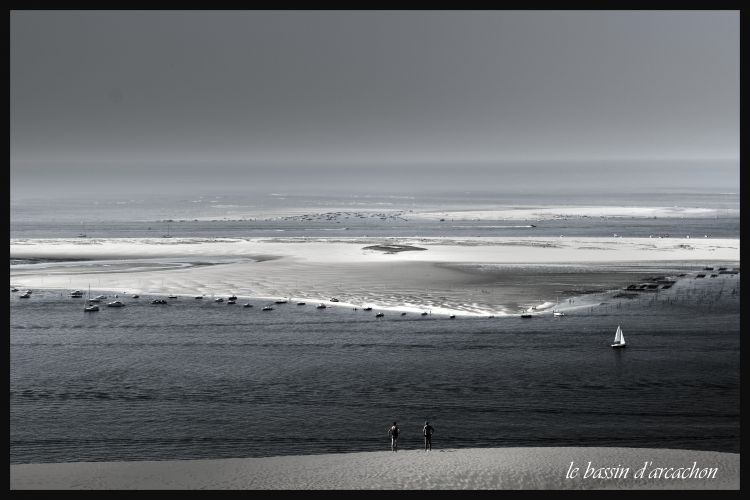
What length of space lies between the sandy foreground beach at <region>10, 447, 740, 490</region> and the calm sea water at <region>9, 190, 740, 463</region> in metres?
1.57

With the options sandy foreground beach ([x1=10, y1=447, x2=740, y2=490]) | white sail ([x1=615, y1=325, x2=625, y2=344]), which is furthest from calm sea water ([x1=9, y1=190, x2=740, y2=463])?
sandy foreground beach ([x1=10, y1=447, x2=740, y2=490])

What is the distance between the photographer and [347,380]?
41.2 metres

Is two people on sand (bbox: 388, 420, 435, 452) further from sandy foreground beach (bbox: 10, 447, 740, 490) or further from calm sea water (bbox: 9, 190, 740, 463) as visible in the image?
calm sea water (bbox: 9, 190, 740, 463)

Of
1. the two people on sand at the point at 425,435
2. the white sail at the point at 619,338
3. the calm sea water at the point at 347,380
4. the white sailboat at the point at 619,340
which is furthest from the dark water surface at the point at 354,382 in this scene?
the two people on sand at the point at 425,435

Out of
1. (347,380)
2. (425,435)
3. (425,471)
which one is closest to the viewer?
(425,471)

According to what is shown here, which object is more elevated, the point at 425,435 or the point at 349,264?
the point at 349,264

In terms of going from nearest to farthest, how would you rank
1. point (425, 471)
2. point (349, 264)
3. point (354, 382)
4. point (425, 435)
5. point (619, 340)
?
point (425, 471), point (425, 435), point (354, 382), point (619, 340), point (349, 264)

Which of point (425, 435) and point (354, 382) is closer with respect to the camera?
point (425, 435)

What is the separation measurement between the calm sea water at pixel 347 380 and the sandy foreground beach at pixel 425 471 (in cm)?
157

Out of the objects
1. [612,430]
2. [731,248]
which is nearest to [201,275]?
[612,430]

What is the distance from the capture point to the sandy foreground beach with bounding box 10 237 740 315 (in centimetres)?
6775

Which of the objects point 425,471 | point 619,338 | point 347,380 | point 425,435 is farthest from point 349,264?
point 425,471

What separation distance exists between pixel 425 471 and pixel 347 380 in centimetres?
1466

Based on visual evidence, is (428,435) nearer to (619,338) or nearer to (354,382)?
(354,382)
